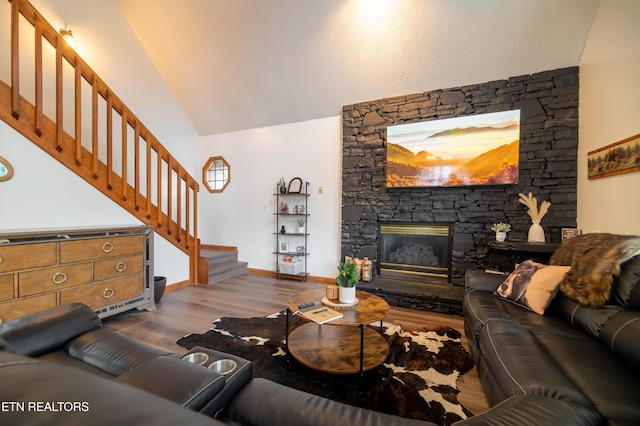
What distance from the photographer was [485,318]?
1927 mm

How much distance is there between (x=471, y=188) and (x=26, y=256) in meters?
4.70

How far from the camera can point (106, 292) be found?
2.76 meters

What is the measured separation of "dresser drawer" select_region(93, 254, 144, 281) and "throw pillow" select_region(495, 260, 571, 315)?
3.80 m

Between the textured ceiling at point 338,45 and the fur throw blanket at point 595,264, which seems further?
the textured ceiling at point 338,45

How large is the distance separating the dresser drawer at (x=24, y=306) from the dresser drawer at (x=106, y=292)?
0.09m

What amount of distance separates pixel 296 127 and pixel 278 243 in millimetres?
2114

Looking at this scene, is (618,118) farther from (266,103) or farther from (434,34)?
(266,103)

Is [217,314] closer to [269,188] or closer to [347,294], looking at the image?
[347,294]

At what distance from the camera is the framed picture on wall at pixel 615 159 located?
214 centimetres

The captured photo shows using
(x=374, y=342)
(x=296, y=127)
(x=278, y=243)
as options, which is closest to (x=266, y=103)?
(x=296, y=127)

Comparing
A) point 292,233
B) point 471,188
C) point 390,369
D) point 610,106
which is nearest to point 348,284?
point 390,369

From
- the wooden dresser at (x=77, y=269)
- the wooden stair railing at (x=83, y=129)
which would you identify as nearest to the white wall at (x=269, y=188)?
the wooden stair railing at (x=83, y=129)

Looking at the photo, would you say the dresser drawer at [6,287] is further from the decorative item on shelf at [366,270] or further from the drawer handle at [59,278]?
the decorative item on shelf at [366,270]

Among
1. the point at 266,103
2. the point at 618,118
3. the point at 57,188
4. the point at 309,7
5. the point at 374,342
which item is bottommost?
the point at 374,342
